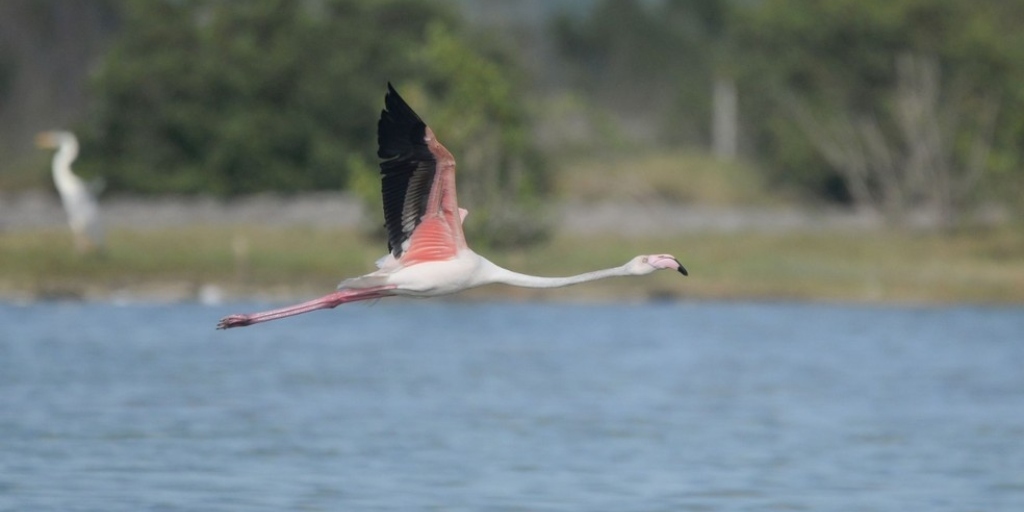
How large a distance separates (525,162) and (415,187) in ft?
99.3

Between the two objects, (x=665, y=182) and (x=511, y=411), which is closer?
(x=511, y=411)

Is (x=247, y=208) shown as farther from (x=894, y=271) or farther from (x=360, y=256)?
(x=894, y=271)

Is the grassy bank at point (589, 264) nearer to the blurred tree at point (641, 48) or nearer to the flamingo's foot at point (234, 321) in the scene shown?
the flamingo's foot at point (234, 321)

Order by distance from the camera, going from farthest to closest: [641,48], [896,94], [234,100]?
[641,48] < [234,100] < [896,94]

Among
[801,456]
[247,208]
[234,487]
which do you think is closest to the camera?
[234,487]

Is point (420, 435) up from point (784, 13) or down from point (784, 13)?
down

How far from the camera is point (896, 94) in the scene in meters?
43.8

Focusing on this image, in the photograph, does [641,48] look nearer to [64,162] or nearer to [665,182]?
[665,182]

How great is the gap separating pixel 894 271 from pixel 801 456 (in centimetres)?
1863

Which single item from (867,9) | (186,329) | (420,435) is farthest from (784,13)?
(420,435)

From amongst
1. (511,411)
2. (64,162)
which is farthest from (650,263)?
(64,162)

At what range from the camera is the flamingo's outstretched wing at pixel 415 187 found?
36.6 ft

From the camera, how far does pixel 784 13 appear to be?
148ft

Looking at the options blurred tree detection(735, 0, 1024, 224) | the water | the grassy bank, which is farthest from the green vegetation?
the water
